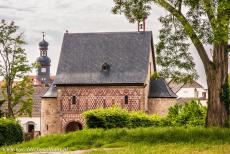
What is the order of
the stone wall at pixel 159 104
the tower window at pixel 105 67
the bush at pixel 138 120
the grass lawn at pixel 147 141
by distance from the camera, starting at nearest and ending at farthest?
the grass lawn at pixel 147 141 → the bush at pixel 138 120 → the stone wall at pixel 159 104 → the tower window at pixel 105 67

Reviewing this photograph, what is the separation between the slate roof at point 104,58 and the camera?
192 ft

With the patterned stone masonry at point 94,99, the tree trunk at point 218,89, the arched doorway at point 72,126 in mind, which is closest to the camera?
the tree trunk at point 218,89

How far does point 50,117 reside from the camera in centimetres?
5944

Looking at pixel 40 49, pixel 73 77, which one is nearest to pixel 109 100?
pixel 73 77

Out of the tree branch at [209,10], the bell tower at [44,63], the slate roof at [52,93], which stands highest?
the bell tower at [44,63]

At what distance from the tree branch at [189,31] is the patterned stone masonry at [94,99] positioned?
3534cm

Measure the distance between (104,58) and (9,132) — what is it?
33.3 m

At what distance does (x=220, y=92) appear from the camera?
22125mm

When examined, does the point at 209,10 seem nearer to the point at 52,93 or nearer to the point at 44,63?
the point at 52,93

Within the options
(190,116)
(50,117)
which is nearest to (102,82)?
(50,117)

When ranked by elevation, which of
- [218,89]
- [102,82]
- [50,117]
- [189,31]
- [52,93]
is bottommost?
[50,117]

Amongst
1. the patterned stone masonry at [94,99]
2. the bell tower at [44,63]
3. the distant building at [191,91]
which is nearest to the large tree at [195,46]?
the patterned stone masonry at [94,99]

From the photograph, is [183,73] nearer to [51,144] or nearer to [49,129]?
[51,144]

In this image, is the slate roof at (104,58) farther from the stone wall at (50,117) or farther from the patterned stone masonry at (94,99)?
the stone wall at (50,117)
